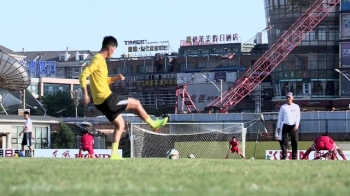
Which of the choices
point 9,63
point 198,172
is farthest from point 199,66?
point 198,172

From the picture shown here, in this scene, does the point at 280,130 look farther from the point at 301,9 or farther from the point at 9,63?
the point at 301,9

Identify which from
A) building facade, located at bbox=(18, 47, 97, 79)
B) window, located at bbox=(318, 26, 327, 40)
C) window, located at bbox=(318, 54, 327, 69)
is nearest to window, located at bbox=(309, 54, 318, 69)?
window, located at bbox=(318, 54, 327, 69)

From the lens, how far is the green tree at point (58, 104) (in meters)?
143

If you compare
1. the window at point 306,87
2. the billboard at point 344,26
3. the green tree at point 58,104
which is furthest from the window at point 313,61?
the green tree at point 58,104

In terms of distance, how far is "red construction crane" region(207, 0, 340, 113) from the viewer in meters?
107

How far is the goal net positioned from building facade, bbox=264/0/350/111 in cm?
5098

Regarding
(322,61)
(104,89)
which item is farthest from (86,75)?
(322,61)

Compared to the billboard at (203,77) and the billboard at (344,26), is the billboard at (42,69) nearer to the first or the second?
the billboard at (203,77)

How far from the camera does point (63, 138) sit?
87.9 meters

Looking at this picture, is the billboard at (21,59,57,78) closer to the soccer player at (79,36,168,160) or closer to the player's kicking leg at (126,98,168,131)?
the player's kicking leg at (126,98,168,131)

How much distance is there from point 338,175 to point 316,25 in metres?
99.5

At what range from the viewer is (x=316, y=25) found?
356 ft

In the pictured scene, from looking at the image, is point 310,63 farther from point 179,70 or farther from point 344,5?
point 179,70

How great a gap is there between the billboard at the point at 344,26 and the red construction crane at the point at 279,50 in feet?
7.43
